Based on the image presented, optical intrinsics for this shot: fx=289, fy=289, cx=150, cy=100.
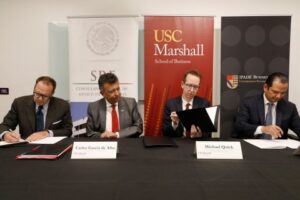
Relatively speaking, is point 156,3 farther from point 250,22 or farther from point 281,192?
point 281,192

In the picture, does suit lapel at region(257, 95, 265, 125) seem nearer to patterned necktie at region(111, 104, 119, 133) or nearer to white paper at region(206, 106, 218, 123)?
white paper at region(206, 106, 218, 123)

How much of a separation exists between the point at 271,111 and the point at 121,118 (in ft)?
4.94

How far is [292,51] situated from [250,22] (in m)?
0.89

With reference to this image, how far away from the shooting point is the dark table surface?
118 cm

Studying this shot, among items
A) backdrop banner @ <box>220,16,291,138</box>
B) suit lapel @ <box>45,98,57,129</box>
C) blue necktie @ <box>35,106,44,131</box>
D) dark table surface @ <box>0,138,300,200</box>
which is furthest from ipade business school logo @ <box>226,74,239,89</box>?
blue necktie @ <box>35,106,44,131</box>

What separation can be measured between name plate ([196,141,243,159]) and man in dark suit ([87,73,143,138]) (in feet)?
3.25

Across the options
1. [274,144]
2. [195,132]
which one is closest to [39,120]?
[195,132]

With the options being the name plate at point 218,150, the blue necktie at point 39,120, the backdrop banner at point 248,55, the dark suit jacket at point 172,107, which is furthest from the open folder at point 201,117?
the backdrop banner at point 248,55

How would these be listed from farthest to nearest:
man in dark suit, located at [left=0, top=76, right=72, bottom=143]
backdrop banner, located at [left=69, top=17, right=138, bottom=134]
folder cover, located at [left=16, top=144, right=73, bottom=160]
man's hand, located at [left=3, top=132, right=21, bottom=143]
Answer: backdrop banner, located at [left=69, top=17, right=138, bottom=134] < man in dark suit, located at [left=0, top=76, right=72, bottom=143] < man's hand, located at [left=3, top=132, right=21, bottom=143] < folder cover, located at [left=16, top=144, right=73, bottom=160]

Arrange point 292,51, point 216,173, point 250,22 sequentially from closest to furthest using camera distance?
point 216,173
point 250,22
point 292,51

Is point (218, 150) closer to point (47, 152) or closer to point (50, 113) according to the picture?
point (47, 152)

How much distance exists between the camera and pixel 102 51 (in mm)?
3791

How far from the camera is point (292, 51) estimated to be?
406 cm

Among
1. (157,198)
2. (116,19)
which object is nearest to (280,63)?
(116,19)
